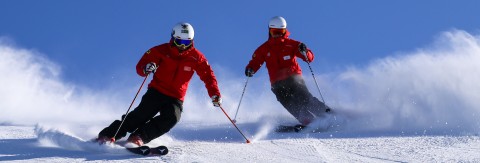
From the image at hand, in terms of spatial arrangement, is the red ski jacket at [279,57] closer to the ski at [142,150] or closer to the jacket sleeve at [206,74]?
the jacket sleeve at [206,74]

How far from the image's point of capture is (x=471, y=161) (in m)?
7.36

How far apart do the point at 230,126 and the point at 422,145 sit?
3.78 meters

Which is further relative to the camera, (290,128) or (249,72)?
(249,72)

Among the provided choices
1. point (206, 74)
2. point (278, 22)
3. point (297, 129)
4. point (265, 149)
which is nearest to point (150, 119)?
point (206, 74)

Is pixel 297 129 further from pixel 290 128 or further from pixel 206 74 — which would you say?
pixel 206 74

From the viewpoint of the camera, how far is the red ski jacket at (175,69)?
864 cm

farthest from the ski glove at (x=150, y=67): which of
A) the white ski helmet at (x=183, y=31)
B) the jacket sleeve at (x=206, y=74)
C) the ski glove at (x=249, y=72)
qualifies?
the ski glove at (x=249, y=72)

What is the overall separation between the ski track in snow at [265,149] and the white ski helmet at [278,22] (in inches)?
103

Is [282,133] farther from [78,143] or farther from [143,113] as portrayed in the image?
[78,143]

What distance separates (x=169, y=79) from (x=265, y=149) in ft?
5.12

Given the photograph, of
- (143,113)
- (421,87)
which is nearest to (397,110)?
(421,87)

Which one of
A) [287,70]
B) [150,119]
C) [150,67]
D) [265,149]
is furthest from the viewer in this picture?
[287,70]

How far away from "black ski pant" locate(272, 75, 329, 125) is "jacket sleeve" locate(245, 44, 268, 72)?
418mm

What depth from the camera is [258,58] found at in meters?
11.2
